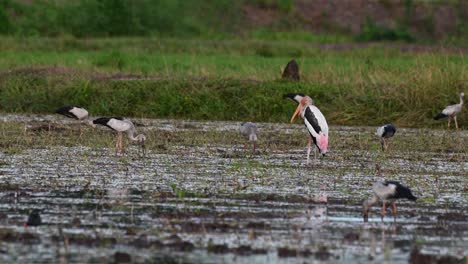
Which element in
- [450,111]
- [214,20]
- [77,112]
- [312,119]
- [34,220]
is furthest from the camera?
[214,20]

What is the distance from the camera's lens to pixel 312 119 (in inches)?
569

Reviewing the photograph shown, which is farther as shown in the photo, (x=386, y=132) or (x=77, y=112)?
(x=77, y=112)

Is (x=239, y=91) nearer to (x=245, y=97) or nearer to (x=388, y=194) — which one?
(x=245, y=97)

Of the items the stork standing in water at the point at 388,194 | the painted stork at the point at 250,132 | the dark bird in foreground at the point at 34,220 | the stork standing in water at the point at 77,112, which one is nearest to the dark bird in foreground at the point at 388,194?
the stork standing in water at the point at 388,194

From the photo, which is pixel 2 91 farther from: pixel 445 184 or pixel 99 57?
pixel 445 184

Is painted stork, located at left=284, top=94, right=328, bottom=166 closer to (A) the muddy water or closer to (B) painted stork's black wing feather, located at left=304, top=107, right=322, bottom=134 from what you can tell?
(B) painted stork's black wing feather, located at left=304, top=107, right=322, bottom=134

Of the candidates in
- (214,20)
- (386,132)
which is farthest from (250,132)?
(214,20)

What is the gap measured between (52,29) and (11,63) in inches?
446

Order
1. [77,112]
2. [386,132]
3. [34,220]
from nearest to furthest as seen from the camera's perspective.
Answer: [34,220] → [386,132] → [77,112]

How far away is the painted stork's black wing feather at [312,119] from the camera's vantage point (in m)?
14.1

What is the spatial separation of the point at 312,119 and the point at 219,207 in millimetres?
5094

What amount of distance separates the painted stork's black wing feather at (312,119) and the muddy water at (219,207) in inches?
17.8

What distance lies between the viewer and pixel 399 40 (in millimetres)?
38219

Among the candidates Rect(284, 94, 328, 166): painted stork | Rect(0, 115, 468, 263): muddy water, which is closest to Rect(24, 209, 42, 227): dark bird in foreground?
Rect(0, 115, 468, 263): muddy water
